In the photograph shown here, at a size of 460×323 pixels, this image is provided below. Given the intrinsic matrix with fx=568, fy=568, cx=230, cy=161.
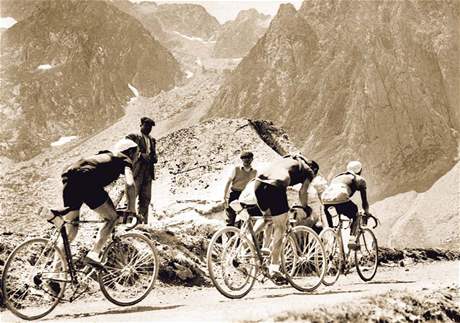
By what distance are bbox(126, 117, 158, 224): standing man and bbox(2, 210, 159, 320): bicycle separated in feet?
10.3

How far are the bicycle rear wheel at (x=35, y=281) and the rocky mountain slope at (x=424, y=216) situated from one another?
36.9m

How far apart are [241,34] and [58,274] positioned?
171583 mm

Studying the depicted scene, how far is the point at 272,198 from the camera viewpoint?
6789 millimetres

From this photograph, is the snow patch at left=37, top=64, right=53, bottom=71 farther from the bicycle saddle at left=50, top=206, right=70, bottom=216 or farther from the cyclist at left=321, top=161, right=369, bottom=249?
the bicycle saddle at left=50, top=206, right=70, bottom=216

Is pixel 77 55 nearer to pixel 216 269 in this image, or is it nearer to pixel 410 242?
pixel 410 242

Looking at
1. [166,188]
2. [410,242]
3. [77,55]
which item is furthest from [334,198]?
[77,55]

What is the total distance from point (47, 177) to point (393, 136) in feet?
151

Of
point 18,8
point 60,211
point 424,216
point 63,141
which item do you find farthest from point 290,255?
point 18,8

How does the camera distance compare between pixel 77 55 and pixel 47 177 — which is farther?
pixel 77 55

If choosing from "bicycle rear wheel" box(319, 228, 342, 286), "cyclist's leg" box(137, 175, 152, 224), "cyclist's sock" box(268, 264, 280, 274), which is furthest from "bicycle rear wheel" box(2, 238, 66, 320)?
"bicycle rear wheel" box(319, 228, 342, 286)

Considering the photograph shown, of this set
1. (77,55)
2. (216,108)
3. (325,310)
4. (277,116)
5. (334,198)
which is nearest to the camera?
(325,310)

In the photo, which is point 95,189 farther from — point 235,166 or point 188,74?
point 188,74

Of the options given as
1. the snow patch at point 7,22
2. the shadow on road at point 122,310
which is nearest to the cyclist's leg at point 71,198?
the shadow on road at point 122,310

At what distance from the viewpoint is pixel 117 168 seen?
6062 mm
